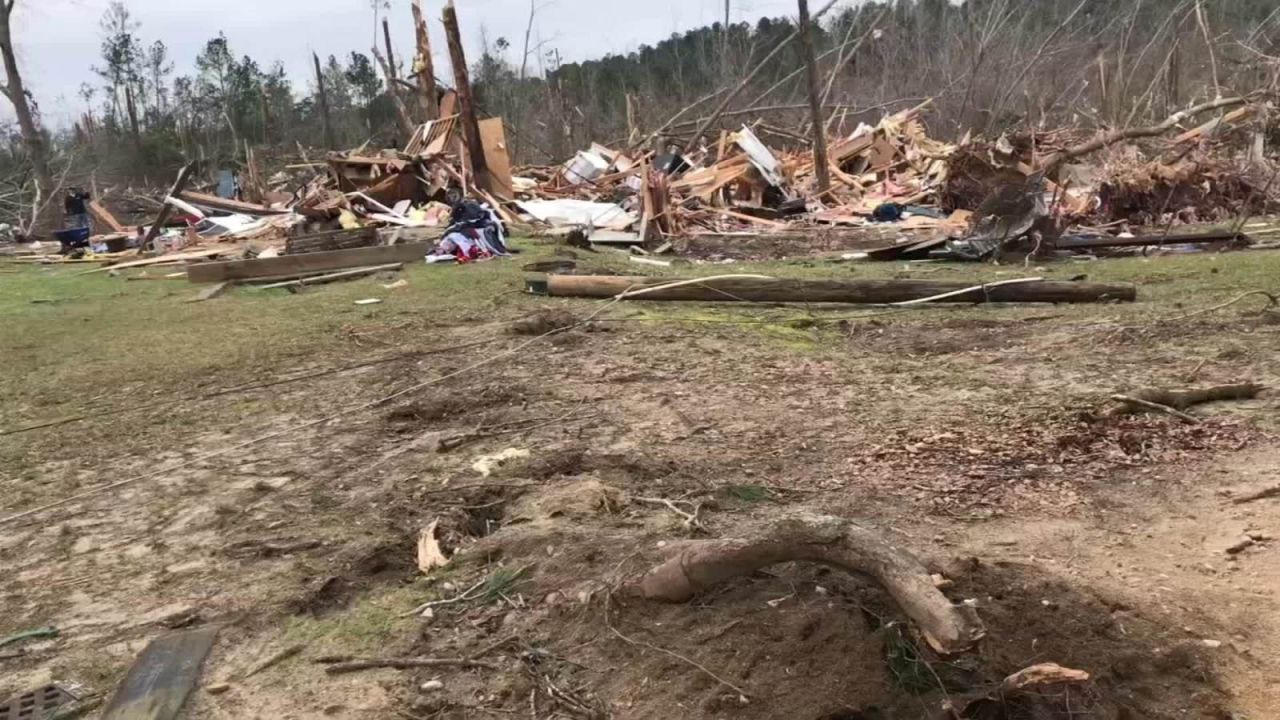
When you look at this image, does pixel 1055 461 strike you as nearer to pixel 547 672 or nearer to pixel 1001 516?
pixel 1001 516

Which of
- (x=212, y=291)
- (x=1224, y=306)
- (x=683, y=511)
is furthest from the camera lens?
(x=212, y=291)

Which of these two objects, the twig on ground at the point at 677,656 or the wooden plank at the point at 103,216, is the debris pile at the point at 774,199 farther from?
the twig on ground at the point at 677,656

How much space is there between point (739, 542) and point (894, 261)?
8766 mm

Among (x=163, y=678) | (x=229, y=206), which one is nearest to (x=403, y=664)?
(x=163, y=678)

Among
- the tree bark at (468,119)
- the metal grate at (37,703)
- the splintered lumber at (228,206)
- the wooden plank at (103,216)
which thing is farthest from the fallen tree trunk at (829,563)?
the wooden plank at (103,216)

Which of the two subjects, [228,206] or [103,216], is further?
[103,216]

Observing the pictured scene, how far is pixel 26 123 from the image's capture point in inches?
969

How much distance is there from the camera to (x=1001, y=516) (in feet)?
10.3

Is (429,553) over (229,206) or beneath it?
beneath

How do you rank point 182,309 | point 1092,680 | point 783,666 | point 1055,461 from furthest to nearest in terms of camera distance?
point 182,309
point 1055,461
point 783,666
point 1092,680

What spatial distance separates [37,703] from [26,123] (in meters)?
27.7

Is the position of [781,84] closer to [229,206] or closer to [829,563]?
[229,206]

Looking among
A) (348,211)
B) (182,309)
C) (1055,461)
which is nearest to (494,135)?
(348,211)

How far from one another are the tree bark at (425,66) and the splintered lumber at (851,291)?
39.6 ft
